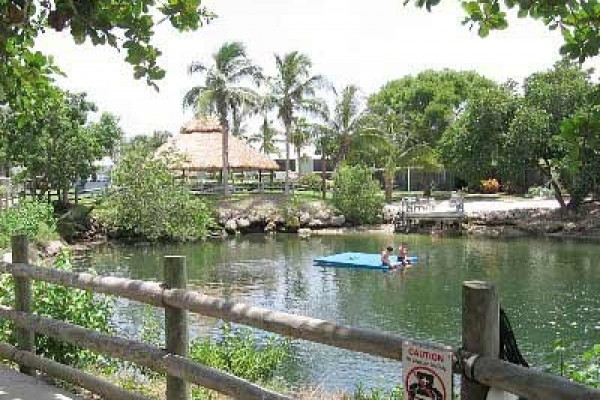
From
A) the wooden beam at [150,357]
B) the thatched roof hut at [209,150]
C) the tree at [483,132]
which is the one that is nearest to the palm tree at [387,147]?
the tree at [483,132]

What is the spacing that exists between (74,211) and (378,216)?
15.9 m

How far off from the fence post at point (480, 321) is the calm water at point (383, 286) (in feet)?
24.4

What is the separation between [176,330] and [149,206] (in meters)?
29.1

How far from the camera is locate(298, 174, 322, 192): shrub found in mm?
48156

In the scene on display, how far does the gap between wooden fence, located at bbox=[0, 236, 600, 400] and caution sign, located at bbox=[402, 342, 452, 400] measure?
0.16ft

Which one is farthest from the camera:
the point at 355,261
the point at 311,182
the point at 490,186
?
the point at 490,186

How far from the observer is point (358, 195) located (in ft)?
126

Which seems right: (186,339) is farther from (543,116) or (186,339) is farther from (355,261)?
(543,116)

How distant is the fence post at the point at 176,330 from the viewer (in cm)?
421

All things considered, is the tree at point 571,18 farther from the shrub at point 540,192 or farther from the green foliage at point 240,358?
the shrub at point 540,192

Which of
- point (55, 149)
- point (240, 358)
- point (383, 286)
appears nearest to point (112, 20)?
point (240, 358)

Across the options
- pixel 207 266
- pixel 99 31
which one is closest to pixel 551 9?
pixel 99 31

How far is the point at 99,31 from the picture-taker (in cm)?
465

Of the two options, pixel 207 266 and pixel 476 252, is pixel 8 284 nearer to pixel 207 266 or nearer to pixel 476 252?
pixel 207 266
